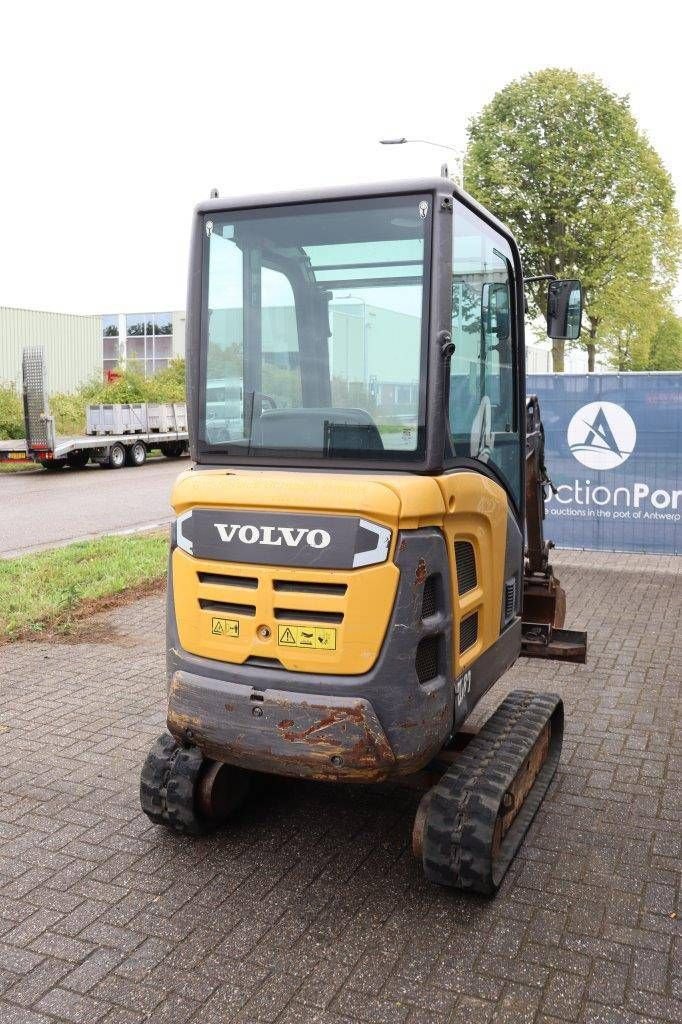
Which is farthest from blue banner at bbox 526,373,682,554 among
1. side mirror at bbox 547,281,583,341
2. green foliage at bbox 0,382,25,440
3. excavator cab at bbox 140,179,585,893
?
green foliage at bbox 0,382,25,440

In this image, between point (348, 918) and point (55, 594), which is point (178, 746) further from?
point (55, 594)

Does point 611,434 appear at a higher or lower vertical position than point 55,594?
higher

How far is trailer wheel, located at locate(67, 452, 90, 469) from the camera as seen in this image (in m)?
24.6

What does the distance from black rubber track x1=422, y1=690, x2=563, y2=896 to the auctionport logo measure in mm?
7144

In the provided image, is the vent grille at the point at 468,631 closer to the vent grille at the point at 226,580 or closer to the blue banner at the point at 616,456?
the vent grille at the point at 226,580

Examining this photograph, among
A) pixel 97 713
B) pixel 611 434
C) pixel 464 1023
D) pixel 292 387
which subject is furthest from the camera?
pixel 611 434

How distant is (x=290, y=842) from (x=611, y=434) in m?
7.83

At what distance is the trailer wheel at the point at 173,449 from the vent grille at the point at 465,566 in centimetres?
2501

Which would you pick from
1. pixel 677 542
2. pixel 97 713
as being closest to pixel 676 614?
pixel 677 542

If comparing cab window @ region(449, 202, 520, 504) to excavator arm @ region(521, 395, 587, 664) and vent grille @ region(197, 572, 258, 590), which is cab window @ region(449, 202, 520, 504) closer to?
vent grille @ region(197, 572, 258, 590)

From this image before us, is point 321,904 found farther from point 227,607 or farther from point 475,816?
point 227,607

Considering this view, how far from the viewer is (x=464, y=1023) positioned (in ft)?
10.8

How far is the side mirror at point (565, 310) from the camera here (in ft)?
17.4

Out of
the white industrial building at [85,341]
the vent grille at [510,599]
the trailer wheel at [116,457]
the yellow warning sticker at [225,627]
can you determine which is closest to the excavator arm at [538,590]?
the vent grille at [510,599]
